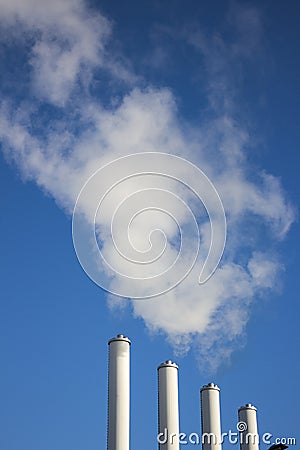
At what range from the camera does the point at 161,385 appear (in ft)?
131

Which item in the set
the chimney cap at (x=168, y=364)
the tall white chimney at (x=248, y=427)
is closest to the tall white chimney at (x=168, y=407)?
the chimney cap at (x=168, y=364)

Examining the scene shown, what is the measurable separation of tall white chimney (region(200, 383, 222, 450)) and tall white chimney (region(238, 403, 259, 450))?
97.9 inches

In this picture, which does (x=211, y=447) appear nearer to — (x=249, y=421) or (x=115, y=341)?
(x=249, y=421)

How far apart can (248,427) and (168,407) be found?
31.6ft

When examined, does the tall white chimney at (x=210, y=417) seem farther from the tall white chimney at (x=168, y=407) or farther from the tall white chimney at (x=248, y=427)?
the tall white chimney at (x=168, y=407)

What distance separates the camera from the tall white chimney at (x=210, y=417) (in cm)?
4109

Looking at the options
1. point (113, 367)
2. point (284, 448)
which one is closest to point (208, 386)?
point (284, 448)

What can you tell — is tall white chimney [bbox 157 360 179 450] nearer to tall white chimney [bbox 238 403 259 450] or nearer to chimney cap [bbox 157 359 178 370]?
chimney cap [bbox 157 359 178 370]

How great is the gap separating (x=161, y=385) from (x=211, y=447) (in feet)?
17.6

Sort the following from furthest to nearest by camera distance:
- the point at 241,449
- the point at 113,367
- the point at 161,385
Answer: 1. the point at 241,449
2. the point at 161,385
3. the point at 113,367

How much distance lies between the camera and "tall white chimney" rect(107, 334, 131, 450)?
3466 centimetres

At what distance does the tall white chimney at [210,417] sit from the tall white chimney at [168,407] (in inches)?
Result: 156

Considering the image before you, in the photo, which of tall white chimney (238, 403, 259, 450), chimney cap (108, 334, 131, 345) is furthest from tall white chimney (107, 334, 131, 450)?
tall white chimney (238, 403, 259, 450)

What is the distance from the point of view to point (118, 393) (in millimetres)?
36000
